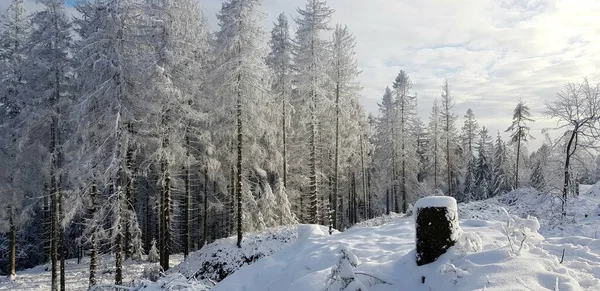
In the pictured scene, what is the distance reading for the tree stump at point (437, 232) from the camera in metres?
6.15

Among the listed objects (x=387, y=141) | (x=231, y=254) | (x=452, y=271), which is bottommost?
(x=231, y=254)

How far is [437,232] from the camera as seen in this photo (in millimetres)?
6156

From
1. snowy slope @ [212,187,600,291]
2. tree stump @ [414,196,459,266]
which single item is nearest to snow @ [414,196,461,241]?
tree stump @ [414,196,459,266]

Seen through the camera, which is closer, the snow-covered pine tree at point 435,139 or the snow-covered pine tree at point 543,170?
the snow-covered pine tree at point 543,170

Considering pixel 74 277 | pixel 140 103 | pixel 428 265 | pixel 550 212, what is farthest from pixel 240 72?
pixel 550 212

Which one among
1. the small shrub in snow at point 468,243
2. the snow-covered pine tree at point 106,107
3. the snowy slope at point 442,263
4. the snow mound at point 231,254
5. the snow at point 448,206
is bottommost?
the snow mound at point 231,254

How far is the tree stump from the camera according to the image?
6.15 m

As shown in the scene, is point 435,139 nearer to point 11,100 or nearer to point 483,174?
point 483,174

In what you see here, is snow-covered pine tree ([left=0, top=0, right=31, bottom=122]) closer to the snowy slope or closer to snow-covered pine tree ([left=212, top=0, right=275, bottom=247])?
snow-covered pine tree ([left=212, top=0, right=275, bottom=247])

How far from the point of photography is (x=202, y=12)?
80.9ft

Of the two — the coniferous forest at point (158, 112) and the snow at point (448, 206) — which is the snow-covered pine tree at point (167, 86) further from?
the snow at point (448, 206)

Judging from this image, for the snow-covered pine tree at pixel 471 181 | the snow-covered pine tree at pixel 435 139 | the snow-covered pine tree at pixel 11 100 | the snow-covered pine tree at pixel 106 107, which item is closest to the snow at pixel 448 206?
the snow-covered pine tree at pixel 106 107

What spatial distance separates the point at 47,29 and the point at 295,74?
14.2m

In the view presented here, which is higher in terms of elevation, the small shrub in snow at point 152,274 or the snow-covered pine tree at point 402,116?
the snow-covered pine tree at point 402,116
